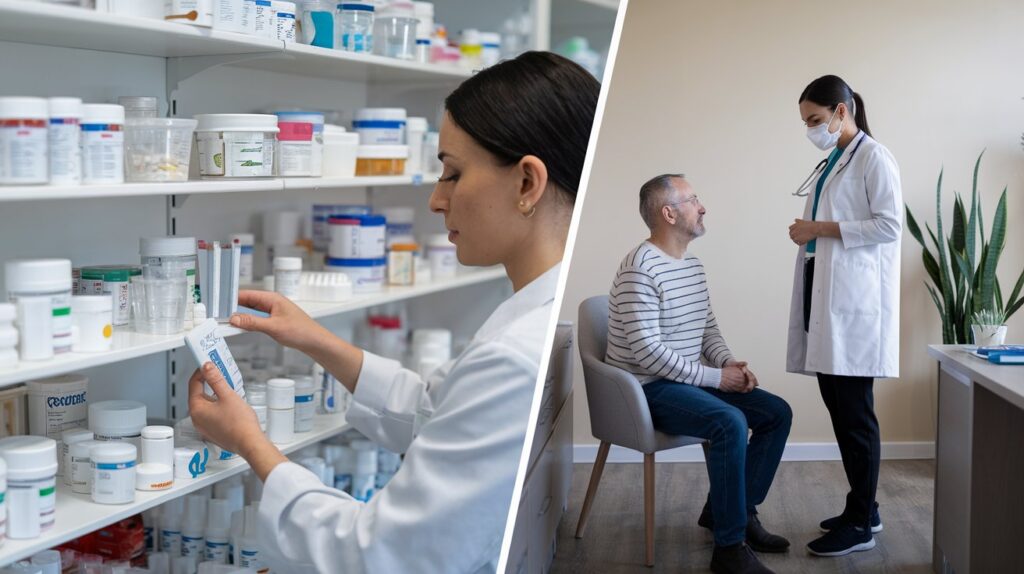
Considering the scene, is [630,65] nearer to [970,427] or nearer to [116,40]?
[970,427]

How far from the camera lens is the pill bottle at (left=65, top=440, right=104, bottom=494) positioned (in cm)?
128

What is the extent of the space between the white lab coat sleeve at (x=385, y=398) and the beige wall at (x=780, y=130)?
41.3 inches

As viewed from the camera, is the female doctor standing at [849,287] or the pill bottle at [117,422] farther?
the female doctor standing at [849,287]

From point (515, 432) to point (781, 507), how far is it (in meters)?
1.90

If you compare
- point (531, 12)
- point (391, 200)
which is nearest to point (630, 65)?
point (531, 12)

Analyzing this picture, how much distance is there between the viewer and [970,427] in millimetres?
2027

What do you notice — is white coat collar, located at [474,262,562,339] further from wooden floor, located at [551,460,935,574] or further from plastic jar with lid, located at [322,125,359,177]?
wooden floor, located at [551,460,935,574]

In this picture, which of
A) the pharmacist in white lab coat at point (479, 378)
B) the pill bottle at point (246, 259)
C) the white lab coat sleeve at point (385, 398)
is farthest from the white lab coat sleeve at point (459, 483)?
the pill bottle at point (246, 259)

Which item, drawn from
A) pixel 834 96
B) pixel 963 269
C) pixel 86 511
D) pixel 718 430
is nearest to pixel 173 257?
pixel 86 511

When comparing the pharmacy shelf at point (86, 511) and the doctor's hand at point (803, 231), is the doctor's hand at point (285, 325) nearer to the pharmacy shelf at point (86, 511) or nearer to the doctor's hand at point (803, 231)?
the pharmacy shelf at point (86, 511)

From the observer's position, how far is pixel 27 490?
1.14 m

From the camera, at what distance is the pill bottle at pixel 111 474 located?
1.25 m

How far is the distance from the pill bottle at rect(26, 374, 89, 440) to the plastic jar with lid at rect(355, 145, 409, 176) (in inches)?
26.0

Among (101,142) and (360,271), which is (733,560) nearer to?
(360,271)
